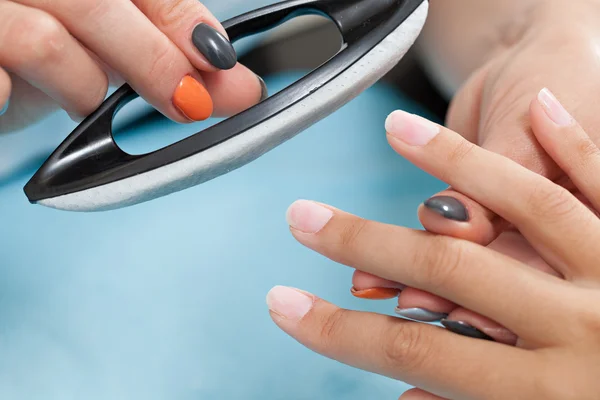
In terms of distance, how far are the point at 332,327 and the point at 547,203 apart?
0.68ft

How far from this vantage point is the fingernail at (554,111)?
54 centimetres

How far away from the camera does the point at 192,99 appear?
583 millimetres

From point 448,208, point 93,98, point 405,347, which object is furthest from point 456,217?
point 93,98

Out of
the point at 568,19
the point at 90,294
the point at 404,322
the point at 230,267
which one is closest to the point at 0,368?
the point at 90,294

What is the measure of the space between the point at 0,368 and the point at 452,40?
0.73m

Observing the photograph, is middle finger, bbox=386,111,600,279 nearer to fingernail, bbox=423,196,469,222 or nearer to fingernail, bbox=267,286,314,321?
fingernail, bbox=423,196,469,222

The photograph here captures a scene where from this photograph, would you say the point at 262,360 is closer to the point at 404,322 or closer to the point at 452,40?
the point at 404,322

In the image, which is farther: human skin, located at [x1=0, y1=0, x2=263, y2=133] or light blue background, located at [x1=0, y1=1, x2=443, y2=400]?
light blue background, located at [x1=0, y1=1, x2=443, y2=400]

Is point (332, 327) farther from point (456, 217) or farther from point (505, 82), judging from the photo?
point (505, 82)

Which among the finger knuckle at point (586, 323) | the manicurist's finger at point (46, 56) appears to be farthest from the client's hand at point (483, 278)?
the manicurist's finger at point (46, 56)

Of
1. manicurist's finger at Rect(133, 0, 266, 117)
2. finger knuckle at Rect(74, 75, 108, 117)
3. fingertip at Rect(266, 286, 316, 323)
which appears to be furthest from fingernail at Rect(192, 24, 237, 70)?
fingertip at Rect(266, 286, 316, 323)

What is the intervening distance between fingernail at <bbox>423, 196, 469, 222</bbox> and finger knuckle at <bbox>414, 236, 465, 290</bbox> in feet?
0.07

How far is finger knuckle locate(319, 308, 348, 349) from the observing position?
1.79 ft

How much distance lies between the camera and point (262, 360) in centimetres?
66
